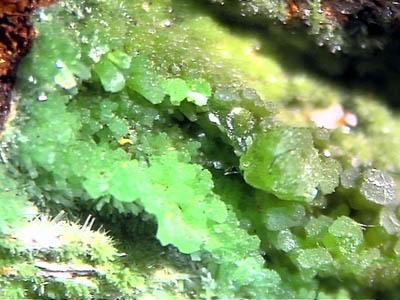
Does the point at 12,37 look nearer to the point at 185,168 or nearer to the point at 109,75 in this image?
the point at 109,75

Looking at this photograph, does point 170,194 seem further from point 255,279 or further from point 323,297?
point 323,297

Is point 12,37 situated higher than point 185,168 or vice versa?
point 12,37

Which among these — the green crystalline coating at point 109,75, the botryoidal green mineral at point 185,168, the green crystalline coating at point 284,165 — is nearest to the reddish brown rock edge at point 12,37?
the botryoidal green mineral at point 185,168

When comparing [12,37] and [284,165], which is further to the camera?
[284,165]

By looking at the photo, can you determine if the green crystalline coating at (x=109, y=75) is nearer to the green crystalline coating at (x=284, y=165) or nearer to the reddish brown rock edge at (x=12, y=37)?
the reddish brown rock edge at (x=12, y=37)

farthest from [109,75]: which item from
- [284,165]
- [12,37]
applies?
[284,165]
